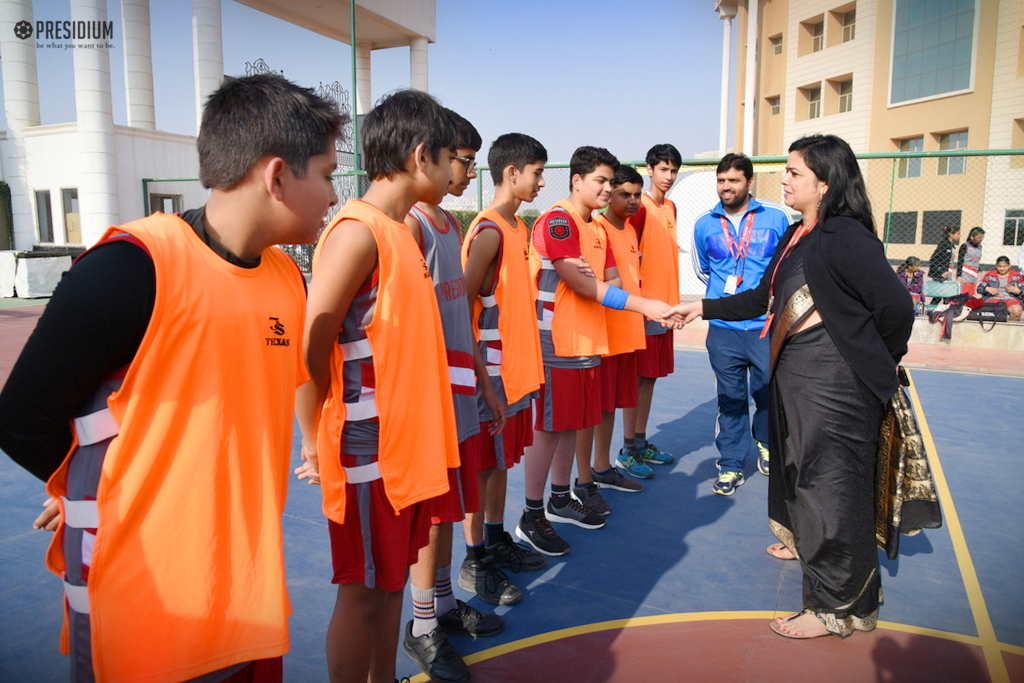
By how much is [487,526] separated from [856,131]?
29434mm

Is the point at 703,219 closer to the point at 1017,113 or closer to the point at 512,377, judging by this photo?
the point at 512,377

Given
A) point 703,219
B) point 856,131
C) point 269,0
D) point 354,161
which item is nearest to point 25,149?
point 269,0

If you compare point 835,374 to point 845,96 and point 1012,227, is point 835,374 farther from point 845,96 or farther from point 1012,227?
point 845,96

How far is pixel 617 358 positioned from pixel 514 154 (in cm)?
→ 166

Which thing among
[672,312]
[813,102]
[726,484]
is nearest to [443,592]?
[672,312]

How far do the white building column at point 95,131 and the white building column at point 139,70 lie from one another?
3.87ft

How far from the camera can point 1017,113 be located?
2172cm

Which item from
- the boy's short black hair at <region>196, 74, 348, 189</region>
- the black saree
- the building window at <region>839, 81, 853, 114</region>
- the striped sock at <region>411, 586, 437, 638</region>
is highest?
the building window at <region>839, 81, 853, 114</region>

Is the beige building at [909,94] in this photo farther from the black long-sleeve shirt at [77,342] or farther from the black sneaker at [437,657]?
the black long-sleeve shirt at [77,342]

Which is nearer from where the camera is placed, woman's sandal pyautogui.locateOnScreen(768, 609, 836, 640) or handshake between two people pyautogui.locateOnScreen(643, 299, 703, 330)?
woman's sandal pyautogui.locateOnScreen(768, 609, 836, 640)

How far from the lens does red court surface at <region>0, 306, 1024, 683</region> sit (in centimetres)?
253

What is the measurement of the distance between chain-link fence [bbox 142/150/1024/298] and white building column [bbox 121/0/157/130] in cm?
262

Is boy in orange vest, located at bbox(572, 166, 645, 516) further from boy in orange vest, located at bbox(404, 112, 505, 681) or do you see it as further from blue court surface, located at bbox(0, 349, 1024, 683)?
boy in orange vest, located at bbox(404, 112, 505, 681)

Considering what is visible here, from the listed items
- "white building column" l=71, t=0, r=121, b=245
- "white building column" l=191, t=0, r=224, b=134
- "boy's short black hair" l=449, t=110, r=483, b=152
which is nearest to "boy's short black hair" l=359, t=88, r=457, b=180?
"boy's short black hair" l=449, t=110, r=483, b=152
